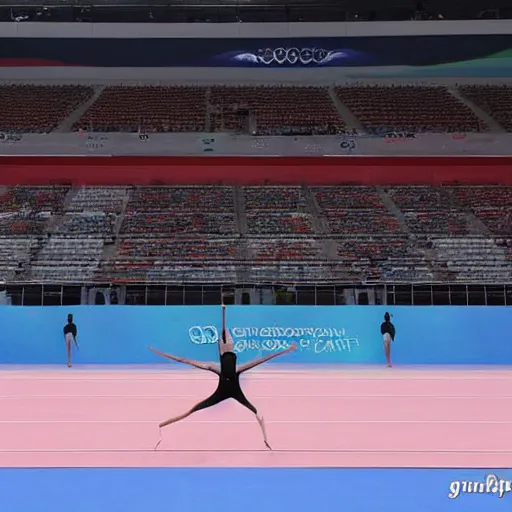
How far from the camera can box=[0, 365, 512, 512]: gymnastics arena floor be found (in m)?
4.90

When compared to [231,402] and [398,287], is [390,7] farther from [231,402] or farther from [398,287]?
[231,402]

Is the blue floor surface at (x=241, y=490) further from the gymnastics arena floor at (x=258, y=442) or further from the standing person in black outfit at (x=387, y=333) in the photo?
the standing person in black outfit at (x=387, y=333)

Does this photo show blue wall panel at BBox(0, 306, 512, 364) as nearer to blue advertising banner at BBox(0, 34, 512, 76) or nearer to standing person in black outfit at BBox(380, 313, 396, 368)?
standing person in black outfit at BBox(380, 313, 396, 368)

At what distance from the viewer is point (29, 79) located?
26.5 metres

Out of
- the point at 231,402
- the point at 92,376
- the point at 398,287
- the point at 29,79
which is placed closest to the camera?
the point at 231,402

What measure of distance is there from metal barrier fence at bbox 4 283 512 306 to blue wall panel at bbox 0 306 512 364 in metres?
0.85

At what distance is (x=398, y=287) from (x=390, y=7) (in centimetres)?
1894

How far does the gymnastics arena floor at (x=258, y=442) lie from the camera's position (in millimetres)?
4902

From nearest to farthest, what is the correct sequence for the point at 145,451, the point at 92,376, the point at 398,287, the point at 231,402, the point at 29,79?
the point at 145,451
the point at 231,402
the point at 92,376
the point at 398,287
the point at 29,79

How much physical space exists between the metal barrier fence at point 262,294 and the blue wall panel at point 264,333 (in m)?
0.85

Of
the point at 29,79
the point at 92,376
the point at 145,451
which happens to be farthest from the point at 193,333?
the point at 29,79

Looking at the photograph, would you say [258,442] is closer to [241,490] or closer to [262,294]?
[241,490]

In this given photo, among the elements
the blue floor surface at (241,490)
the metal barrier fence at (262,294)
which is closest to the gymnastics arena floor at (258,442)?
the blue floor surface at (241,490)

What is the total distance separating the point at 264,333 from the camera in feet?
37.4
